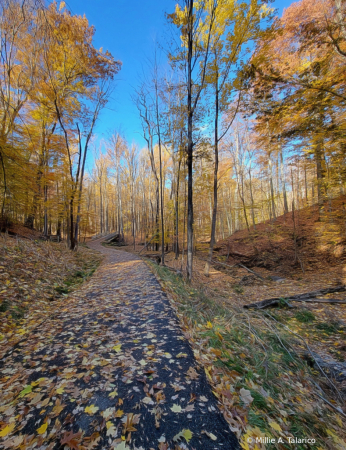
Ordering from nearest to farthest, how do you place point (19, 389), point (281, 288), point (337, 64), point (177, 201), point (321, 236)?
point (19, 389), point (337, 64), point (281, 288), point (321, 236), point (177, 201)

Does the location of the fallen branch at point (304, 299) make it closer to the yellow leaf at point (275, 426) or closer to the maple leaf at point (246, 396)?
the maple leaf at point (246, 396)

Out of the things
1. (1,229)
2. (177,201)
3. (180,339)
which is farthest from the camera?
(177,201)

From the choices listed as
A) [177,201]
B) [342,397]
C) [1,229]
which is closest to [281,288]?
[342,397]

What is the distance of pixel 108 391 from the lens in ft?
6.32

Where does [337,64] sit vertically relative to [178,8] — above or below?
below

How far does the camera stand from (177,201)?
42.2ft

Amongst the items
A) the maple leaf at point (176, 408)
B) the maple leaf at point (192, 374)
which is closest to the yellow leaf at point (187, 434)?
the maple leaf at point (176, 408)

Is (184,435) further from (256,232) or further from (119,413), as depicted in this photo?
(256,232)

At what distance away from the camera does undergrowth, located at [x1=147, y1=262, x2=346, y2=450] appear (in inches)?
65.9

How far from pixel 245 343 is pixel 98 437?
2.50m

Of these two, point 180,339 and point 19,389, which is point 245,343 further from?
point 19,389

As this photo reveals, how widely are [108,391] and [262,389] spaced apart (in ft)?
5.75

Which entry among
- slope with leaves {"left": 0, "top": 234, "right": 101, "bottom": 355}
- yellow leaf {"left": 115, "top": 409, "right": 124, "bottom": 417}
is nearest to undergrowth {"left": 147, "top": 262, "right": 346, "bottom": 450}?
yellow leaf {"left": 115, "top": 409, "right": 124, "bottom": 417}

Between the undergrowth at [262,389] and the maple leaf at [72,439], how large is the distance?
1.23 metres
